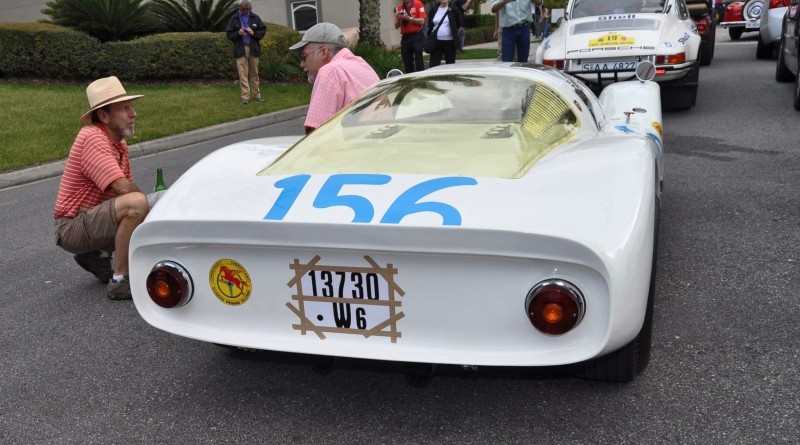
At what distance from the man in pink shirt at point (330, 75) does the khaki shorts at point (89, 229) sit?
4.32 ft

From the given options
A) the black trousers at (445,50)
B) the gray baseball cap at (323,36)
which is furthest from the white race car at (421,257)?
the black trousers at (445,50)

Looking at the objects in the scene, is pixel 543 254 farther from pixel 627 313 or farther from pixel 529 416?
pixel 529 416

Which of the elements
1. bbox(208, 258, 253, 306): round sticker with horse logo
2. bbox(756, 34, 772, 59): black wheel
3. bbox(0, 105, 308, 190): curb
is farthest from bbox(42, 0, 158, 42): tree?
bbox(208, 258, 253, 306): round sticker with horse logo

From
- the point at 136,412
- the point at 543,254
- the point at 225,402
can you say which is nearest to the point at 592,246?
the point at 543,254

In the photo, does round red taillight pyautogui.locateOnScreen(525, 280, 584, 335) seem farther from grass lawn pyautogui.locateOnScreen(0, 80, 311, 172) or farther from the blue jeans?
the blue jeans

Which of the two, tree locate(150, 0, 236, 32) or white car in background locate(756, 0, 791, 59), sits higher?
tree locate(150, 0, 236, 32)

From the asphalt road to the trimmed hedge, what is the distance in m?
10.9

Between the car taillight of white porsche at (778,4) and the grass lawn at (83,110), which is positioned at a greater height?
the car taillight of white porsche at (778,4)

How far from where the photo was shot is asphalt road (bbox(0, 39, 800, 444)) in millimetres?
2750

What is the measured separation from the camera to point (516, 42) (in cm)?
1177

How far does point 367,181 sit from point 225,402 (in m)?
1.06

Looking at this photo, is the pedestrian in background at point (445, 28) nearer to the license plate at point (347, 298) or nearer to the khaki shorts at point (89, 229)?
the khaki shorts at point (89, 229)

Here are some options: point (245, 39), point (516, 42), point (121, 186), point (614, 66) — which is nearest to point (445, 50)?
point (516, 42)

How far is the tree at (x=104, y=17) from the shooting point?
15.1 m
